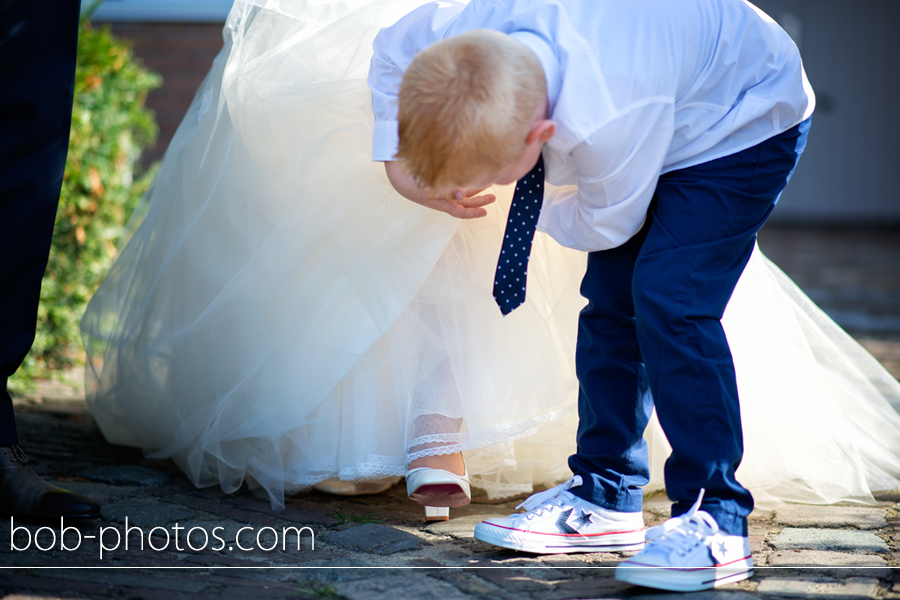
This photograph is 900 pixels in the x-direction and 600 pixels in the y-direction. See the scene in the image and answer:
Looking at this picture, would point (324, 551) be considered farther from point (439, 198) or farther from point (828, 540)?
point (828, 540)

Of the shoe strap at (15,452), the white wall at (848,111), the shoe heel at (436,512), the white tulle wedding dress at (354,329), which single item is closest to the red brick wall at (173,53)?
the white tulle wedding dress at (354,329)

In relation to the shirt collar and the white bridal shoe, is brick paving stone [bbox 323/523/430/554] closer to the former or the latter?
the white bridal shoe

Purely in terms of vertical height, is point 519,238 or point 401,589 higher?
point 519,238

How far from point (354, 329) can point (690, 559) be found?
0.85 m

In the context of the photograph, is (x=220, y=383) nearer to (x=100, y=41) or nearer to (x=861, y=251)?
(x=100, y=41)

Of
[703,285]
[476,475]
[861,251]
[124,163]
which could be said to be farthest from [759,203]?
[861,251]

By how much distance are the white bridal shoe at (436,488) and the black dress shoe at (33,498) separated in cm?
66

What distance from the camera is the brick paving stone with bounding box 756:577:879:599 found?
1.42 metres

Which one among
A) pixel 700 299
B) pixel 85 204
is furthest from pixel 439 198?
pixel 85 204

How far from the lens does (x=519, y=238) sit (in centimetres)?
157

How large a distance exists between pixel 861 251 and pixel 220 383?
244 inches

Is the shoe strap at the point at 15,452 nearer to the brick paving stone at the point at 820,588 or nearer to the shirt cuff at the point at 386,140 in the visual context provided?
the shirt cuff at the point at 386,140

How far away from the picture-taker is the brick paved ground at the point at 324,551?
4.64 feet

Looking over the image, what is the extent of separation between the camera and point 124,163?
3.54 m
